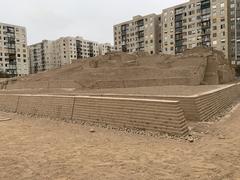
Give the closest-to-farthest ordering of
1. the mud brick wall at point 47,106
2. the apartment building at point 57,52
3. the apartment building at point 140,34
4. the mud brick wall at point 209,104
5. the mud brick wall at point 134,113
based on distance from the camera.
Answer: the mud brick wall at point 134,113 < the mud brick wall at point 209,104 < the mud brick wall at point 47,106 < the apartment building at point 140,34 < the apartment building at point 57,52

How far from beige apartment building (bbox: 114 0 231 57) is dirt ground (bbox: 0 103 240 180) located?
4638 centimetres

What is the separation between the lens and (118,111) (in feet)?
27.7

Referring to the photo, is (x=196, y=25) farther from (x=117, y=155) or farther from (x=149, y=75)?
(x=117, y=155)

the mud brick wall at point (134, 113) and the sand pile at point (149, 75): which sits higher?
the sand pile at point (149, 75)

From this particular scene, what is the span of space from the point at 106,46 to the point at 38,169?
106m

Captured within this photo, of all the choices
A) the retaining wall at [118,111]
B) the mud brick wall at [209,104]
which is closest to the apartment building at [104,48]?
the retaining wall at [118,111]

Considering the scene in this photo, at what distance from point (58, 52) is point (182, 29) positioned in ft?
167

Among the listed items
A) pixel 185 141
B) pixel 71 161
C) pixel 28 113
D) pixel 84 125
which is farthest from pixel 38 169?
pixel 28 113

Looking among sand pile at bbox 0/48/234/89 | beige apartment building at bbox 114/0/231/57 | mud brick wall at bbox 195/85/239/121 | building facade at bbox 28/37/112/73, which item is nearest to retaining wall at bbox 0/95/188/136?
mud brick wall at bbox 195/85/239/121

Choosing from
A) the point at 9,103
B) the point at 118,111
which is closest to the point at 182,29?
the point at 9,103

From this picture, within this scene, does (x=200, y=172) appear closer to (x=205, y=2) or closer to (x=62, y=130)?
(x=62, y=130)

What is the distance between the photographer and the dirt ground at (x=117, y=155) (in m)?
4.46

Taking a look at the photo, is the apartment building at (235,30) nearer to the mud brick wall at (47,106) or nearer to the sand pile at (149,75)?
the sand pile at (149,75)

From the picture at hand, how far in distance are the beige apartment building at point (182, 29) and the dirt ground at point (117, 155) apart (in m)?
46.4
